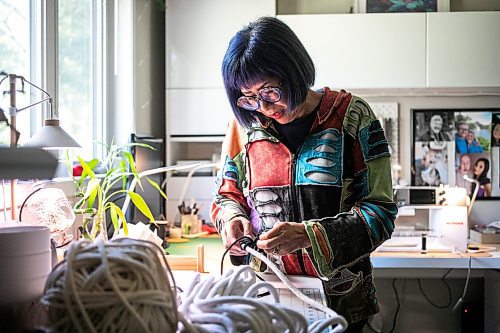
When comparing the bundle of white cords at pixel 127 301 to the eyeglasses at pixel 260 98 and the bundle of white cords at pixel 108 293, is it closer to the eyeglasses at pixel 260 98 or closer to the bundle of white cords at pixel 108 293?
the bundle of white cords at pixel 108 293

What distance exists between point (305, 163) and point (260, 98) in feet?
0.52

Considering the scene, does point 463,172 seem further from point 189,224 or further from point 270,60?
point 270,60

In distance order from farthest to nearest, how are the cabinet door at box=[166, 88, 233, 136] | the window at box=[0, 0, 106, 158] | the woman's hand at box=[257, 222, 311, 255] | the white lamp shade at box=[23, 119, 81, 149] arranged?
the cabinet door at box=[166, 88, 233, 136] < the window at box=[0, 0, 106, 158] < the white lamp shade at box=[23, 119, 81, 149] < the woman's hand at box=[257, 222, 311, 255]

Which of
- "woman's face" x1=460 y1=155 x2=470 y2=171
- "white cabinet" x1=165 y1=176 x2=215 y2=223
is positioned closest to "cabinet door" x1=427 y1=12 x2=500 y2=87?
"woman's face" x1=460 y1=155 x2=470 y2=171

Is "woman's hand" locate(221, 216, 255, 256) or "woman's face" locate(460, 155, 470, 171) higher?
"woman's face" locate(460, 155, 470, 171)

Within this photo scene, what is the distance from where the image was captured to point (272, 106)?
1.33 m

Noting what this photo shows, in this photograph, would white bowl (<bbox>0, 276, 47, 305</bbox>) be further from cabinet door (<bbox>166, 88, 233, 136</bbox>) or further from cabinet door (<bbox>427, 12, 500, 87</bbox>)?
cabinet door (<bbox>427, 12, 500, 87</bbox>)

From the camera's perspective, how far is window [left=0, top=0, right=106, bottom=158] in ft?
6.52

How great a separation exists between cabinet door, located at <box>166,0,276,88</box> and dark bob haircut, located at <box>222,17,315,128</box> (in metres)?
1.70

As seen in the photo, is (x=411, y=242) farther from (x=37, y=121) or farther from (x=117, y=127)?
(x=37, y=121)

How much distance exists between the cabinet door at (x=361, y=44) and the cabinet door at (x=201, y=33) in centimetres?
24

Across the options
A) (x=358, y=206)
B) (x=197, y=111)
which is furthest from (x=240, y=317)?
(x=197, y=111)

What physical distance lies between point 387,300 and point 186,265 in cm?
180

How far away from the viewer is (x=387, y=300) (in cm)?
333
